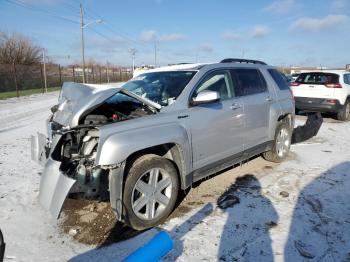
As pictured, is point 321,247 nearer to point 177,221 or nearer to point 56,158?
point 177,221

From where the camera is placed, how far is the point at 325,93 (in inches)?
438

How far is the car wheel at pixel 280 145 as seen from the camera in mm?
6105

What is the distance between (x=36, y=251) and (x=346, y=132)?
8.92 metres

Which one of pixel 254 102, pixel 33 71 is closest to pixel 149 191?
pixel 254 102

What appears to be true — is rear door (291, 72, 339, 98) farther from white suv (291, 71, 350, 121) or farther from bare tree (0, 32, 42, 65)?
bare tree (0, 32, 42, 65)

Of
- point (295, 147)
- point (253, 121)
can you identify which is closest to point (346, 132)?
point (295, 147)

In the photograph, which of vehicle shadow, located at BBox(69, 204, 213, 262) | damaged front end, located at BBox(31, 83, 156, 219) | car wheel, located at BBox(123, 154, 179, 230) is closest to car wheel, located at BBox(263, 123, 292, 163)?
vehicle shadow, located at BBox(69, 204, 213, 262)

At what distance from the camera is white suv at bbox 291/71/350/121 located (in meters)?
Answer: 11.1

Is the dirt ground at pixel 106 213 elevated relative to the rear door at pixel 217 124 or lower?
lower

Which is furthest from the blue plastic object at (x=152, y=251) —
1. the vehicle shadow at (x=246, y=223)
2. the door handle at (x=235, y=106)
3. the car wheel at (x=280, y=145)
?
the car wheel at (x=280, y=145)

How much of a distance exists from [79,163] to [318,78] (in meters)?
10.2

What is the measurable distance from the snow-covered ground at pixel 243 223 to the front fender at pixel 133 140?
890mm

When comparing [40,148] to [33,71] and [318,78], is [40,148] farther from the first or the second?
Answer: [33,71]

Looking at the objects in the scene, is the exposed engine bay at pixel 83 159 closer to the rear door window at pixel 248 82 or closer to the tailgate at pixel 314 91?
the rear door window at pixel 248 82
